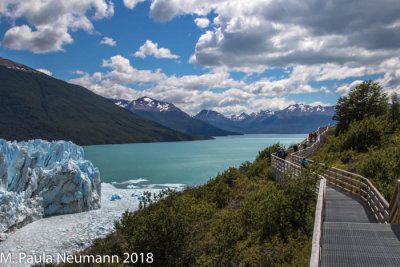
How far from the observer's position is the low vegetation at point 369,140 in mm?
14481

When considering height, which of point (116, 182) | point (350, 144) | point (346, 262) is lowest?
point (116, 182)

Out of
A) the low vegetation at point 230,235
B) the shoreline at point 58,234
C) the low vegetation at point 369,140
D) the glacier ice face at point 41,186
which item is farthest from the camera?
the glacier ice face at point 41,186

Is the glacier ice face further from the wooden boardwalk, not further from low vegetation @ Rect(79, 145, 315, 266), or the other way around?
the wooden boardwalk

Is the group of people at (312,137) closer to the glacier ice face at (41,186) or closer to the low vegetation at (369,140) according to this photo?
the low vegetation at (369,140)

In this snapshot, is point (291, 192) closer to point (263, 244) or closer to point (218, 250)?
point (263, 244)

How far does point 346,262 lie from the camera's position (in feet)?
18.3

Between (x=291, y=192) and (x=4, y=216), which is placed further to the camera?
(x=4, y=216)

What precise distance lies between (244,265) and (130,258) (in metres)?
4.07

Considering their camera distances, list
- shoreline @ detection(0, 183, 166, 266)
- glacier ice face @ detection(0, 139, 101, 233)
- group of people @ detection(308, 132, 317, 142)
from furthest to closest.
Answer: group of people @ detection(308, 132, 317, 142) → glacier ice face @ detection(0, 139, 101, 233) → shoreline @ detection(0, 183, 166, 266)

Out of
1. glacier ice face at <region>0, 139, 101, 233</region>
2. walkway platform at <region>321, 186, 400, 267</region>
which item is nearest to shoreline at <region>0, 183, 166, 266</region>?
glacier ice face at <region>0, 139, 101, 233</region>

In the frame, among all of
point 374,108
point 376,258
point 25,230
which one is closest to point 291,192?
point 376,258

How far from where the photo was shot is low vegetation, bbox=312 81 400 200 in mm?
14481

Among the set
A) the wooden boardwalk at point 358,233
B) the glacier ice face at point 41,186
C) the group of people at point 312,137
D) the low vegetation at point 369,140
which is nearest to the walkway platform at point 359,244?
the wooden boardwalk at point 358,233

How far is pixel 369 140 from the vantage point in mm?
24500
